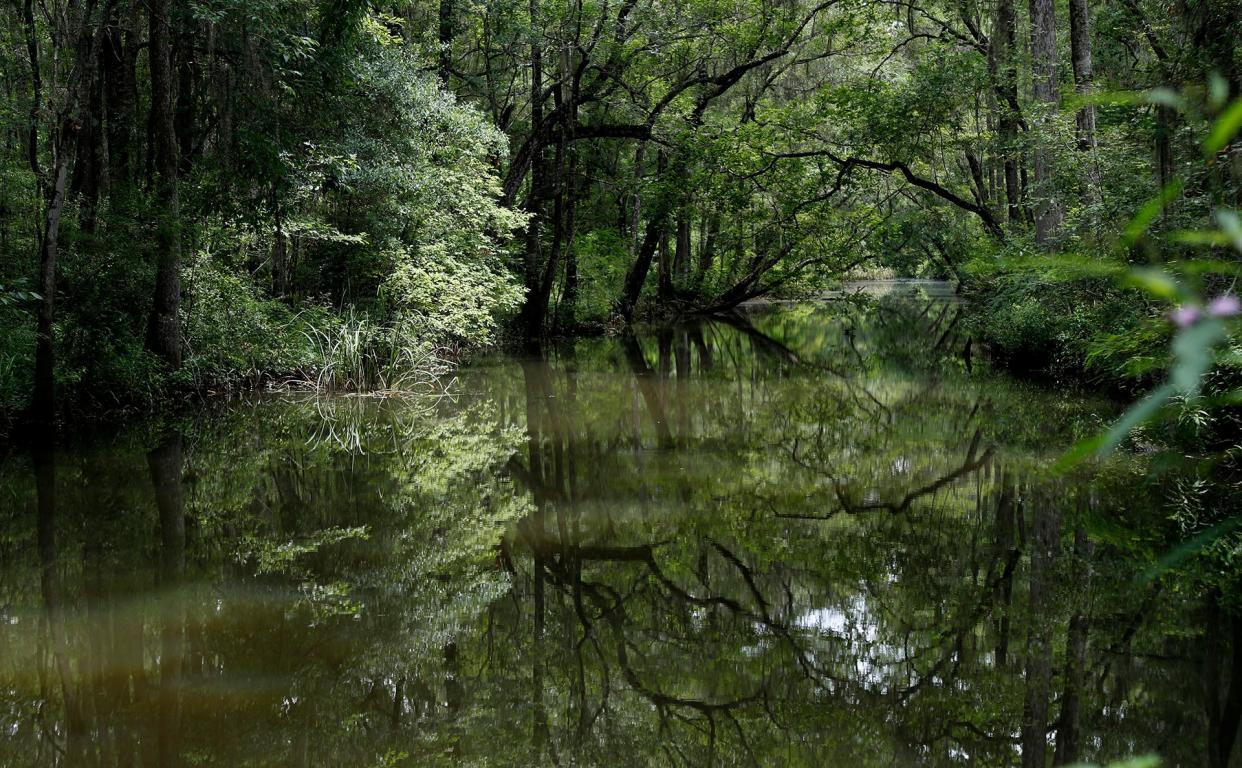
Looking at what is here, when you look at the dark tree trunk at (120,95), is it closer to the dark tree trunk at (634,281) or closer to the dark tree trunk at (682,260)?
the dark tree trunk at (634,281)

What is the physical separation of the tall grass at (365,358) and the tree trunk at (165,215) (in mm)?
2119

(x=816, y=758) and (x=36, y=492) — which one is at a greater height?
(x=36, y=492)

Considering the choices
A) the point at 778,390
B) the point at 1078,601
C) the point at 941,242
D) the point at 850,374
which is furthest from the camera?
the point at 941,242

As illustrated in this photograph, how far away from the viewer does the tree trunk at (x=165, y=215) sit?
1012 centimetres

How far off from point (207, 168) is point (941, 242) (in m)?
18.6

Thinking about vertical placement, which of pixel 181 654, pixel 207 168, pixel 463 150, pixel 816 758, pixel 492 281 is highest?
pixel 463 150

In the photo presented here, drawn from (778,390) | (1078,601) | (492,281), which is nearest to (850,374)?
(778,390)

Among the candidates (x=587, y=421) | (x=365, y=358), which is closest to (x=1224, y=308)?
(x=587, y=421)

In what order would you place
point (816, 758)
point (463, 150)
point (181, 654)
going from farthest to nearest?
1. point (463, 150)
2. point (181, 654)
3. point (816, 758)

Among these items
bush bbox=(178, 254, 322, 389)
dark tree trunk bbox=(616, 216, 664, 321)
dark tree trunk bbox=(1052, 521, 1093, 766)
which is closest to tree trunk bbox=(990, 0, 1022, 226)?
dark tree trunk bbox=(1052, 521, 1093, 766)

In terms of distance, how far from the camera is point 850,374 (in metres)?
14.5

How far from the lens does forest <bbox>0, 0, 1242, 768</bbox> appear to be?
3562 millimetres

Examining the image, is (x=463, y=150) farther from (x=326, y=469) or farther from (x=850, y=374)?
(x=326, y=469)

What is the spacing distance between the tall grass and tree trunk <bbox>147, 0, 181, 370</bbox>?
2.12 meters
